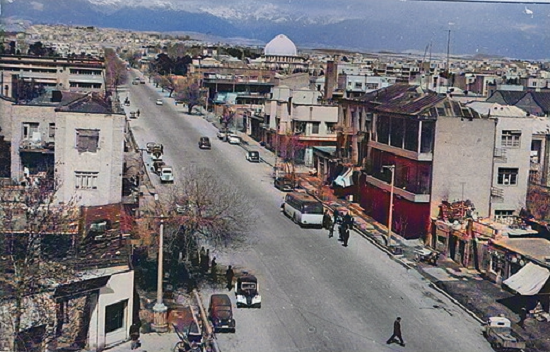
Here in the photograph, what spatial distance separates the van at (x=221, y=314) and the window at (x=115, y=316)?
2.82ft

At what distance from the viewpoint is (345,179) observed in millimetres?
13805

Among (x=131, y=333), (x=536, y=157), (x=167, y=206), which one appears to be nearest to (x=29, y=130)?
(x=167, y=206)

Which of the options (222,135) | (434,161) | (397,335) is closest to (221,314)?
(397,335)

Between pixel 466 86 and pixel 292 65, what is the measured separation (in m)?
11.1

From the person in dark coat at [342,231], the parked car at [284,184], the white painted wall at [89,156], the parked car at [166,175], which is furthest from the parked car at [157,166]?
the white painted wall at [89,156]

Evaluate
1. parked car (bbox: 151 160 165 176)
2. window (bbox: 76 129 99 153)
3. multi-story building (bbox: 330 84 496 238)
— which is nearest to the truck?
multi-story building (bbox: 330 84 496 238)

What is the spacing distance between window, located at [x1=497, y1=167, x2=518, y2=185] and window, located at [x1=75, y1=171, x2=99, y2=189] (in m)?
6.06

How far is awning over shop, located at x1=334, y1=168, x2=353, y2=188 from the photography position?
543 inches

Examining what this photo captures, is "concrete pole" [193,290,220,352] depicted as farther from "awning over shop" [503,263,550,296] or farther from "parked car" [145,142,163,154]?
"parked car" [145,142,163,154]

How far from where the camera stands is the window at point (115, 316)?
6.56m

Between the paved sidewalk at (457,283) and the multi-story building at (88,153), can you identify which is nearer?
the paved sidewalk at (457,283)

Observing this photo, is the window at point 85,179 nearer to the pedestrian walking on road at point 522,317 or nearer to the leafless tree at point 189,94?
the pedestrian walking on road at point 522,317

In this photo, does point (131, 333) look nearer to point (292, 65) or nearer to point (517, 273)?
point (517, 273)

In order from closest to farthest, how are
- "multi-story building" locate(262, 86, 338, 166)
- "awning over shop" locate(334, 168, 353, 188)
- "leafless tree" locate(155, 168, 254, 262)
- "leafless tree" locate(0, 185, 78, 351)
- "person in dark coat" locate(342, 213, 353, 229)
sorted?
"leafless tree" locate(0, 185, 78, 351) < "leafless tree" locate(155, 168, 254, 262) < "person in dark coat" locate(342, 213, 353, 229) < "awning over shop" locate(334, 168, 353, 188) < "multi-story building" locate(262, 86, 338, 166)
